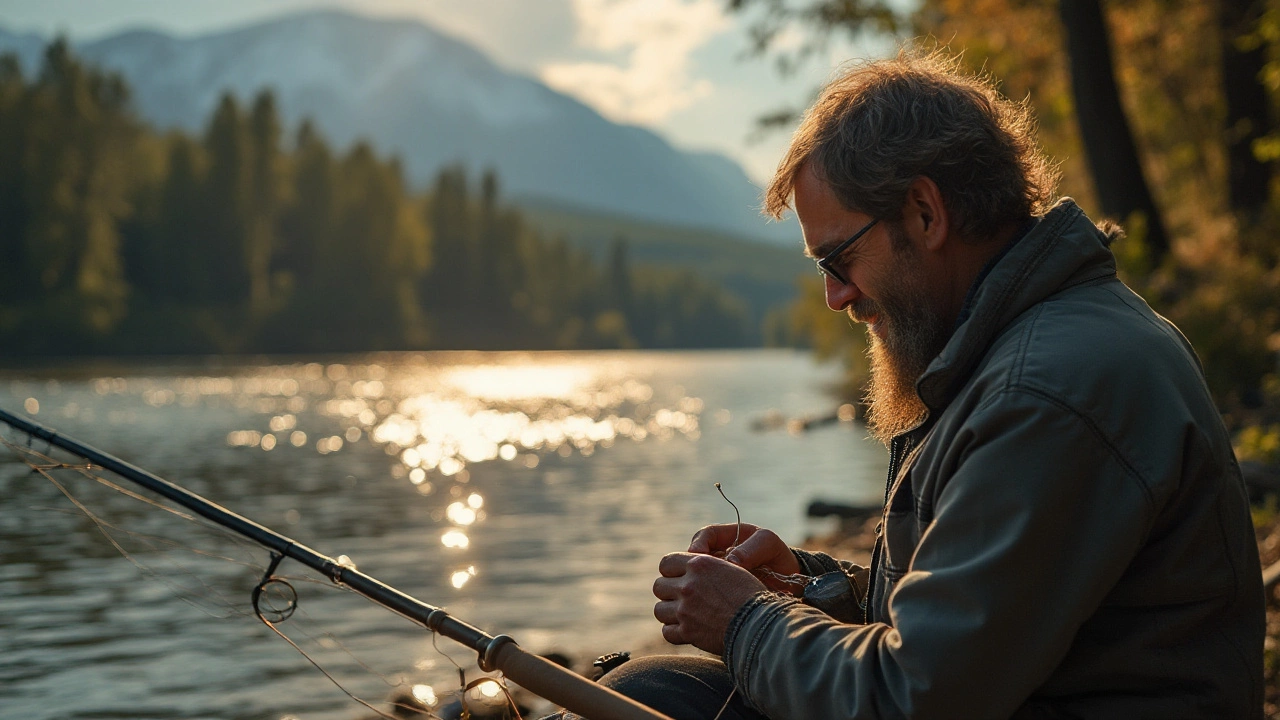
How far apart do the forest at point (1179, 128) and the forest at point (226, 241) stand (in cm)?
5982

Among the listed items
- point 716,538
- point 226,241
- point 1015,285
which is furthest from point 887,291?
point 226,241

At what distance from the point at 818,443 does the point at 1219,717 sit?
24.9 meters

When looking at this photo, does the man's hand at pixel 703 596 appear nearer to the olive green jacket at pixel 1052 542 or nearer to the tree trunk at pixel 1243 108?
the olive green jacket at pixel 1052 542

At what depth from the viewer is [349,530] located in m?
14.3

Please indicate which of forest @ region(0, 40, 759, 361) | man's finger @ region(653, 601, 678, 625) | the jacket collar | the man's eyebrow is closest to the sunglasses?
the man's eyebrow

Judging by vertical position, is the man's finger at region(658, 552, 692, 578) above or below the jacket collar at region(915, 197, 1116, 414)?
below

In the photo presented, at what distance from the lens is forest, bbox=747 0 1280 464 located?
39.1 feet

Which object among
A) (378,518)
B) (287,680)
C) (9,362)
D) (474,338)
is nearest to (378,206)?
(474,338)

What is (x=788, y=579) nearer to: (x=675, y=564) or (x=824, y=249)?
(x=675, y=564)

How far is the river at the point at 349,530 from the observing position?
792cm

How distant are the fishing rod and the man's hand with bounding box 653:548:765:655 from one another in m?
0.18

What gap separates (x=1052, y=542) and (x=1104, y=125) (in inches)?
499

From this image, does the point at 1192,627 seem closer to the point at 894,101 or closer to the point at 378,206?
the point at 894,101

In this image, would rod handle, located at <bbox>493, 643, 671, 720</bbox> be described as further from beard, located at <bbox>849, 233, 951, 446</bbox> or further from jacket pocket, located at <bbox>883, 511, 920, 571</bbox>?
beard, located at <bbox>849, 233, 951, 446</bbox>
